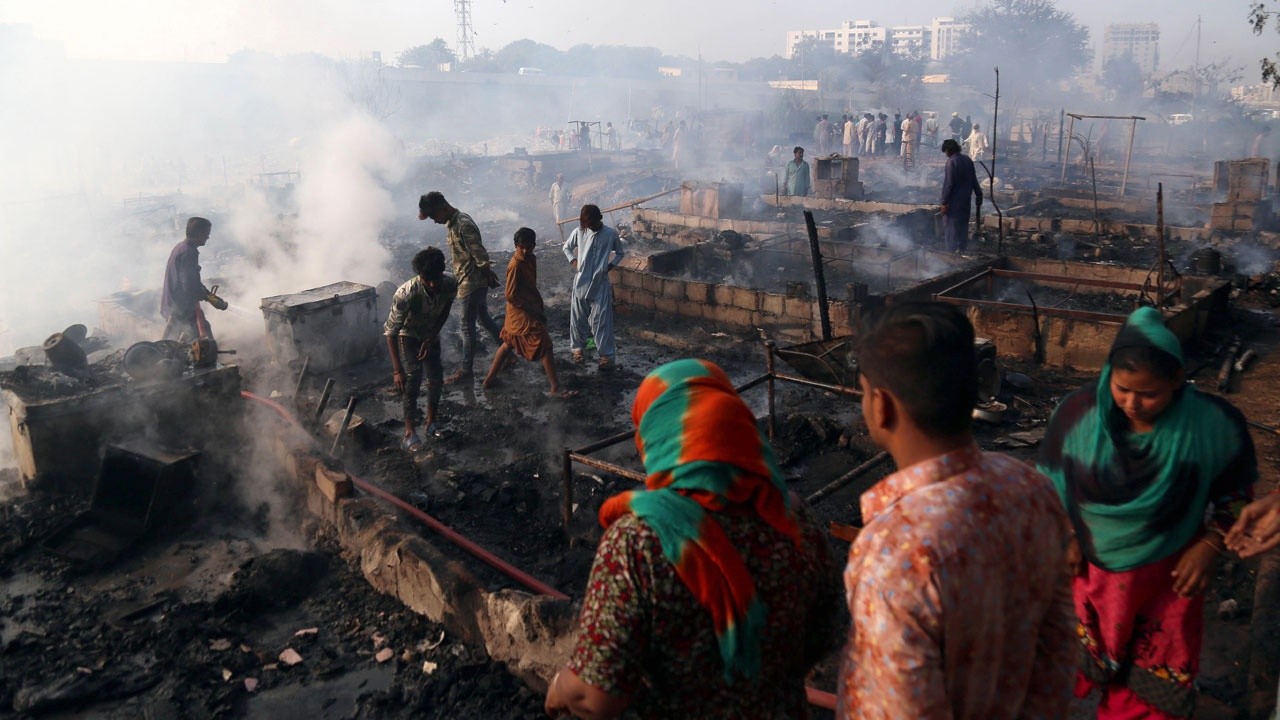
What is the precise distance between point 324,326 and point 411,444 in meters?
2.64

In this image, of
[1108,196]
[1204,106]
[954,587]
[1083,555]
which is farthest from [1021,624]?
[1204,106]

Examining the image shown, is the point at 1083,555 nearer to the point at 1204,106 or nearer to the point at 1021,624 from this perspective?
the point at 1021,624

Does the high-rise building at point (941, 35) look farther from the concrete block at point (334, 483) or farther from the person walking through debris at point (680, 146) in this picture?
the concrete block at point (334, 483)

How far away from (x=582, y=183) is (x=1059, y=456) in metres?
25.4

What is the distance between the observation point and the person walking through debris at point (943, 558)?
58.2 inches

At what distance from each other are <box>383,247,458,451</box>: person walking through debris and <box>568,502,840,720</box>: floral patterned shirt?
5.46m

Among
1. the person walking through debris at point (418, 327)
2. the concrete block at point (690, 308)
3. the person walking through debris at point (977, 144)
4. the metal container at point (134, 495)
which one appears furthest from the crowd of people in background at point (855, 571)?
the person walking through debris at point (977, 144)

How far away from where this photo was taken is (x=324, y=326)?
354 inches

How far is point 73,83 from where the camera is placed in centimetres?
2523

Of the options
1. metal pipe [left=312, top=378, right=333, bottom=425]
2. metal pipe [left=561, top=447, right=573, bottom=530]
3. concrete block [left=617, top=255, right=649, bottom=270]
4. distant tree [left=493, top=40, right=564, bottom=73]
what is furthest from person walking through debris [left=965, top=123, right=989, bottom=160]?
distant tree [left=493, top=40, right=564, bottom=73]

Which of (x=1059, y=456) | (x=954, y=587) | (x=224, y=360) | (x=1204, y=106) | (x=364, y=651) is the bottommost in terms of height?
(x=364, y=651)

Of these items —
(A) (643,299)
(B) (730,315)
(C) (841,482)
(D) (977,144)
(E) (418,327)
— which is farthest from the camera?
(D) (977,144)

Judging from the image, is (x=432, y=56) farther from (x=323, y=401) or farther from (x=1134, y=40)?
(x=1134, y=40)

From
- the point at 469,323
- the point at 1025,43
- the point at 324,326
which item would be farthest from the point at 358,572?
the point at 1025,43
